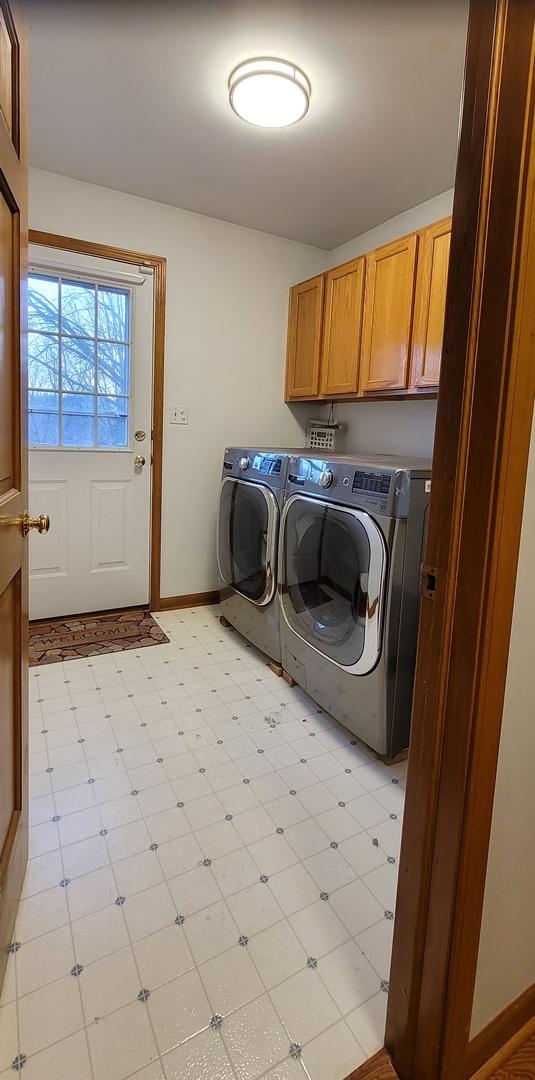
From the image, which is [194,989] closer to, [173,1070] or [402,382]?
[173,1070]

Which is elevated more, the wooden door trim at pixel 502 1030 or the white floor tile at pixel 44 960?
the wooden door trim at pixel 502 1030

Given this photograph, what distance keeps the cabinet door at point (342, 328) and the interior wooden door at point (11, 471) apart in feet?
5.77

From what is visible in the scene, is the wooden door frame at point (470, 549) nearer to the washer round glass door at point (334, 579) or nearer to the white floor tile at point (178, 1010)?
the white floor tile at point (178, 1010)

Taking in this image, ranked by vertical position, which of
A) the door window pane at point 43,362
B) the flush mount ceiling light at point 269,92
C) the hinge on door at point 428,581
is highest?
the flush mount ceiling light at point 269,92

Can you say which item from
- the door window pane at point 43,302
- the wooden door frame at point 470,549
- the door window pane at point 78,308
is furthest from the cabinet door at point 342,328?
the wooden door frame at point 470,549

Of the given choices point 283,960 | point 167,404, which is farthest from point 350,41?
point 283,960

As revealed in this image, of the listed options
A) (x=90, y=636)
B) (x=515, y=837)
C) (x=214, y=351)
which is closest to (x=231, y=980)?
(x=515, y=837)

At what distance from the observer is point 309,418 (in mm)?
3301

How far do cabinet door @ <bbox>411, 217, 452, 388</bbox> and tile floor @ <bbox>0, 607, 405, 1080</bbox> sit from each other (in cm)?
151

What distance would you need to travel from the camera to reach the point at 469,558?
0.68 metres

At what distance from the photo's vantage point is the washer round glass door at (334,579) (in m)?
1.58

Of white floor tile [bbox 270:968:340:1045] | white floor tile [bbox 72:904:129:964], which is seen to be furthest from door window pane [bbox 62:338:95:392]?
white floor tile [bbox 270:968:340:1045]

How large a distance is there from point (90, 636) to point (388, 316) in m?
2.15

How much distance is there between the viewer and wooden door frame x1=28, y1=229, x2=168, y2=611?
2451 millimetres
